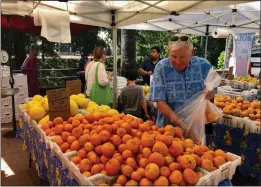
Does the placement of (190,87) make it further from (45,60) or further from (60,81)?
(45,60)

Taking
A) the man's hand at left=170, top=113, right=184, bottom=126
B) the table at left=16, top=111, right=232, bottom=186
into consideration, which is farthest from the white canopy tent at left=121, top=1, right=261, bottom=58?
the table at left=16, top=111, right=232, bottom=186

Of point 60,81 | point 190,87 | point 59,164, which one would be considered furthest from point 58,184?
point 60,81

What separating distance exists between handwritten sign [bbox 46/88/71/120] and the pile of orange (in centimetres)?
53

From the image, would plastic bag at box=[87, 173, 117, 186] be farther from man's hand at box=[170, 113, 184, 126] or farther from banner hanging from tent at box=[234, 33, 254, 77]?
banner hanging from tent at box=[234, 33, 254, 77]

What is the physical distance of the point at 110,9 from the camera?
14.2 ft

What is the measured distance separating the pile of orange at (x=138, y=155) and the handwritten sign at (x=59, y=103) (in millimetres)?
526

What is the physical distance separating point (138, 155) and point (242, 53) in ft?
26.2

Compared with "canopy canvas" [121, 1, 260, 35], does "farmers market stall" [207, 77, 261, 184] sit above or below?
below

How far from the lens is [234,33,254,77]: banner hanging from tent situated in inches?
320

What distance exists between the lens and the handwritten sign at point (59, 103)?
2507mm

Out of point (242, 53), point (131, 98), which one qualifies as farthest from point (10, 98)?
point (242, 53)

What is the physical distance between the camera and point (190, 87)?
2242mm

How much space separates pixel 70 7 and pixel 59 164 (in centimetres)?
297

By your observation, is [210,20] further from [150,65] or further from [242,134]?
[242,134]
